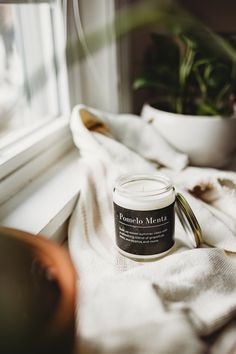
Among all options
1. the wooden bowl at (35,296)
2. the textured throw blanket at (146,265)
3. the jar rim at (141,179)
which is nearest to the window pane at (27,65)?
the textured throw blanket at (146,265)

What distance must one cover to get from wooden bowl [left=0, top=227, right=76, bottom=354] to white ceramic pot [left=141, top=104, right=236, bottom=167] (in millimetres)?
458

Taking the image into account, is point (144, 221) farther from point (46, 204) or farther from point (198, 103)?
point (198, 103)

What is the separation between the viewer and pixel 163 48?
A: 0.86 metres

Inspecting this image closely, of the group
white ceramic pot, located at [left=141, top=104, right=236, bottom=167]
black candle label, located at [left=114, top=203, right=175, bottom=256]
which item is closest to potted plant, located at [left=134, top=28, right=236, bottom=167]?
white ceramic pot, located at [left=141, top=104, right=236, bottom=167]

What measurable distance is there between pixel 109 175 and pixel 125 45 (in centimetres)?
42

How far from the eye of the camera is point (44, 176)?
0.69 metres

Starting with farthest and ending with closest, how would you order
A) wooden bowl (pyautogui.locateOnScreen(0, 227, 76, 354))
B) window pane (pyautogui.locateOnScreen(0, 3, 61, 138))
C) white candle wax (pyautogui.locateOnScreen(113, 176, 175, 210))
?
window pane (pyautogui.locateOnScreen(0, 3, 61, 138))
white candle wax (pyautogui.locateOnScreen(113, 176, 175, 210))
wooden bowl (pyautogui.locateOnScreen(0, 227, 76, 354))

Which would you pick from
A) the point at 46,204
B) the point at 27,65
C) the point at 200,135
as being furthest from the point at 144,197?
the point at 27,65

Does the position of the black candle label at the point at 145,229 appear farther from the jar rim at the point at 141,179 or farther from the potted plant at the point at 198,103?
the potted plant at the point at 198,103

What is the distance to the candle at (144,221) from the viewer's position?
49cm

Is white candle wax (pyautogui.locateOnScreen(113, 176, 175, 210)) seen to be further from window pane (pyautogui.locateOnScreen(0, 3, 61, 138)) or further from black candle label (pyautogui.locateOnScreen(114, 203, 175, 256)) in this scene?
window pane (pyautogui.locateOnScreen(0, 3, 61, 138))

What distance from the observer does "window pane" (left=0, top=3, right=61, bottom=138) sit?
2.22 ft

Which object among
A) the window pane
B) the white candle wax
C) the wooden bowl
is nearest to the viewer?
the wooden bowl

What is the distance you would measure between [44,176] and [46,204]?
0.11m
